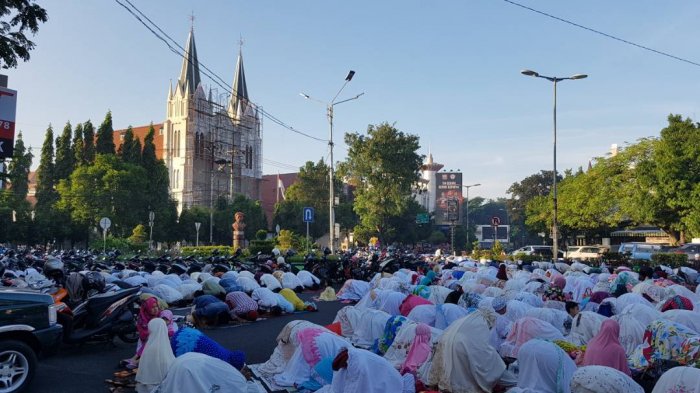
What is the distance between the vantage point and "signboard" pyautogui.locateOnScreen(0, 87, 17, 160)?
1352cm

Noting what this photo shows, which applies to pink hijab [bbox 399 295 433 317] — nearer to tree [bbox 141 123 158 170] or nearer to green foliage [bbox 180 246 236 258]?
green foliage [bbox 180 246 236 258]

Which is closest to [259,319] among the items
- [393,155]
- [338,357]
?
[338,357]

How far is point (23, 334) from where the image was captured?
6707 mm

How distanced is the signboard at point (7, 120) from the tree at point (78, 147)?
140 feet

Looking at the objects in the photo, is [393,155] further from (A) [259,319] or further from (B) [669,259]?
(A) [259,319]

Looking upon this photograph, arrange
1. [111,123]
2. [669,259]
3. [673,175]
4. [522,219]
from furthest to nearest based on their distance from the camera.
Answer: [522,219]
[111,123]
[673,175]
[669,259]

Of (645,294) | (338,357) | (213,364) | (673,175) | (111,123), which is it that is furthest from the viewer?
(111,123)

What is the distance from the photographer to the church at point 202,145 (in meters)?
73.9

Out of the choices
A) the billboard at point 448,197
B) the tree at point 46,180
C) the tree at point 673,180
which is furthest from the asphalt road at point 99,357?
the tree at point 46,180

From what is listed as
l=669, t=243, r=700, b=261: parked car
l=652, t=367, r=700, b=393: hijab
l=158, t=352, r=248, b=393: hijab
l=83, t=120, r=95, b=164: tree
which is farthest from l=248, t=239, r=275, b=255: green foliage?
l=83, t=120, r=95, b=164: tree

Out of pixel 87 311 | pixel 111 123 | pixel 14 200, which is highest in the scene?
pixel 111 123

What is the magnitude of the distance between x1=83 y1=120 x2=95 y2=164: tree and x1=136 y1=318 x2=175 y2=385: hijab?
5192 centimetres

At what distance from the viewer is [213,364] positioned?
5414mm

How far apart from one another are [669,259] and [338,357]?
23.6 metres
